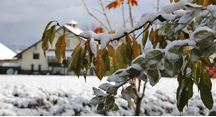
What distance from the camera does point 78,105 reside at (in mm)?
3027

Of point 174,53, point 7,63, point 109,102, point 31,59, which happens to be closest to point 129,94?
point 109,102

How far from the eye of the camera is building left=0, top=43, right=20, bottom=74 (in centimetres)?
1495

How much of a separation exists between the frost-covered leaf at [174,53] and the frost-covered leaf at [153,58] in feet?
0.09

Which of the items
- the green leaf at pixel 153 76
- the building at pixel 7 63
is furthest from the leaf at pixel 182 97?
the building at pixel 7 63

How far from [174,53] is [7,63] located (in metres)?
18.7

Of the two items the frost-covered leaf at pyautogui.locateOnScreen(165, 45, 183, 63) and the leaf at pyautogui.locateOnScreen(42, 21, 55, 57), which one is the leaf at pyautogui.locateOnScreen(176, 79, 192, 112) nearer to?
the frost-covered leaf at pyautogui.locateOnScreen(165, 45, 183, 63)

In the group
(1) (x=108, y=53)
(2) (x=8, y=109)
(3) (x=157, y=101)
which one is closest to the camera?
(1) (x=108, y=53)

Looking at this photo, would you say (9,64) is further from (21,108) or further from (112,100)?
(112,100)

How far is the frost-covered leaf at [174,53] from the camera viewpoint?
1.11 ft

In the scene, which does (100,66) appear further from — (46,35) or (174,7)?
(174,7)

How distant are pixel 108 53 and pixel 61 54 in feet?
0.63

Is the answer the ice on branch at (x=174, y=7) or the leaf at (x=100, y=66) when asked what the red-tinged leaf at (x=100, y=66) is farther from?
the ice on branch at (x=174, y=7)

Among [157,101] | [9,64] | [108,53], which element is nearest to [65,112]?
[157,101]

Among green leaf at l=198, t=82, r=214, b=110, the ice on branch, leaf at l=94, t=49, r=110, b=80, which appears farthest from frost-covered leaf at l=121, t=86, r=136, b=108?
the ice on branch
